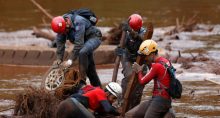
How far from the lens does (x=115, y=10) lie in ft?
109

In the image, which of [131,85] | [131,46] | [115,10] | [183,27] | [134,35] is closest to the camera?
[131,85]

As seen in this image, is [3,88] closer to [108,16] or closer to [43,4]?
[108,16]

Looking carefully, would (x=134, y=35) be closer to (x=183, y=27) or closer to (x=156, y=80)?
(x=156, y=80)

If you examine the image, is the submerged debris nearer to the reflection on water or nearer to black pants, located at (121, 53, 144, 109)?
black pants, located at (121, 53, 144, 109)

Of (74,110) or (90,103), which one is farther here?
(90,103)

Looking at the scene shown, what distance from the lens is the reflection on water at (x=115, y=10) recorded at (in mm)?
30028

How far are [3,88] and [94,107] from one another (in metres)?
6.19

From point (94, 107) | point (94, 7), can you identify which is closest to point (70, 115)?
point (94, 107)

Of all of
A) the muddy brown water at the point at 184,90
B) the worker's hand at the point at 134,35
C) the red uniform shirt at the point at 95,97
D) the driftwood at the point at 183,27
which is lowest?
the muddy brown water at the point at 184,90

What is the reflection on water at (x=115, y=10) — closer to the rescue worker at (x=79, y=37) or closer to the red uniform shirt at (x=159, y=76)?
the rescue worker at (x=79, y=37)

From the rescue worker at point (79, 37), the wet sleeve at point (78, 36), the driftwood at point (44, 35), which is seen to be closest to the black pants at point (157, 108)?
the rescue worker at point (79, 37)

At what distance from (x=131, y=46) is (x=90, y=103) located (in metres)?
2.83

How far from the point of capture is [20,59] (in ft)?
67.1

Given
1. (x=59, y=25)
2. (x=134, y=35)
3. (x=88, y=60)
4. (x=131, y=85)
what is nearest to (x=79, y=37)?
(x=59, y=25)
